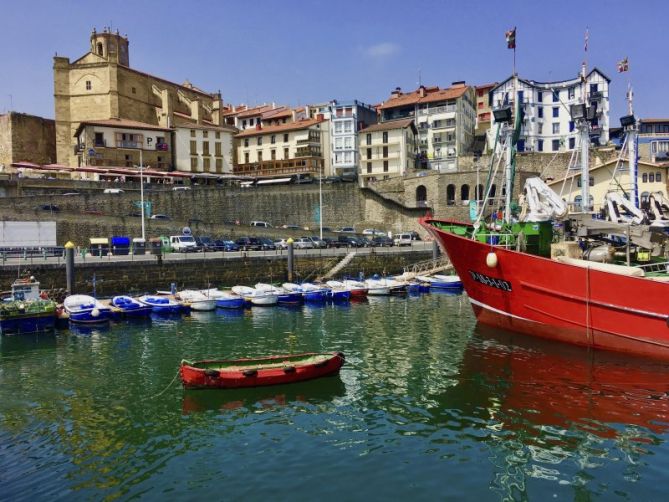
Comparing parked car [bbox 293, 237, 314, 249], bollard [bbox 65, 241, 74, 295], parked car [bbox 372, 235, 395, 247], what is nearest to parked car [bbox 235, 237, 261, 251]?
parked car [bbox 293, 237, 314, 249]

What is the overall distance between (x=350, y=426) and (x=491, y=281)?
13.2 meters

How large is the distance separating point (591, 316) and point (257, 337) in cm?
1627

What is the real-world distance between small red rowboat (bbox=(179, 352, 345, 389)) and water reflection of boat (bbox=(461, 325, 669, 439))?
5.73 metres

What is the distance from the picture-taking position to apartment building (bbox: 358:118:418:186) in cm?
7900

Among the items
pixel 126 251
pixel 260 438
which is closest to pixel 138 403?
pixel 260 438

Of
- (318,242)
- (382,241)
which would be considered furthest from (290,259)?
(382,241)

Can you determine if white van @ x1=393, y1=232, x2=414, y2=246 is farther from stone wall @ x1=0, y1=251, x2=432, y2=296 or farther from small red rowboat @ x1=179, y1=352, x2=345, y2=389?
small red rowboat @ x1=179, y1=352, x2=345, y2=389

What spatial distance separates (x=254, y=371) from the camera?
19250 millimetres

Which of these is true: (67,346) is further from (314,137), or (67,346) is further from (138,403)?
(314,137)

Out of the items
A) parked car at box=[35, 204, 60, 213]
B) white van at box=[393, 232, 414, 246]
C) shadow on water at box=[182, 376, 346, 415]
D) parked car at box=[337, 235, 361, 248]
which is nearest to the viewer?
shadow on water at box=[182, 376, 346, 415]

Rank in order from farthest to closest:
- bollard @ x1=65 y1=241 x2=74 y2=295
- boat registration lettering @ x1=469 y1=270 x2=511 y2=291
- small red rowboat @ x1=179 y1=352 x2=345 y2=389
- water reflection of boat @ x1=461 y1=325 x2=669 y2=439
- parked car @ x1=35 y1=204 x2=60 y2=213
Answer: parked car @ x1=35 y1=204 x2=60 y2=213 → bollard @ x1=65 y1=241 x2=74 y2=295 → boat registration lettering @ x1=469 y1=270 x2=511 y2=291 → small red rowboat @ x1=179 y1=352 x2=345 y2=389 → water reflection of boat @ x1=461 y1=325 x2=669 y2=439

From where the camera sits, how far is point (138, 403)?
18.3 metres

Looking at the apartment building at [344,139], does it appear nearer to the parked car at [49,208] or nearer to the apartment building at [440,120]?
the apartment building at [440,120]

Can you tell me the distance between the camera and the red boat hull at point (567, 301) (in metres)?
21.9
